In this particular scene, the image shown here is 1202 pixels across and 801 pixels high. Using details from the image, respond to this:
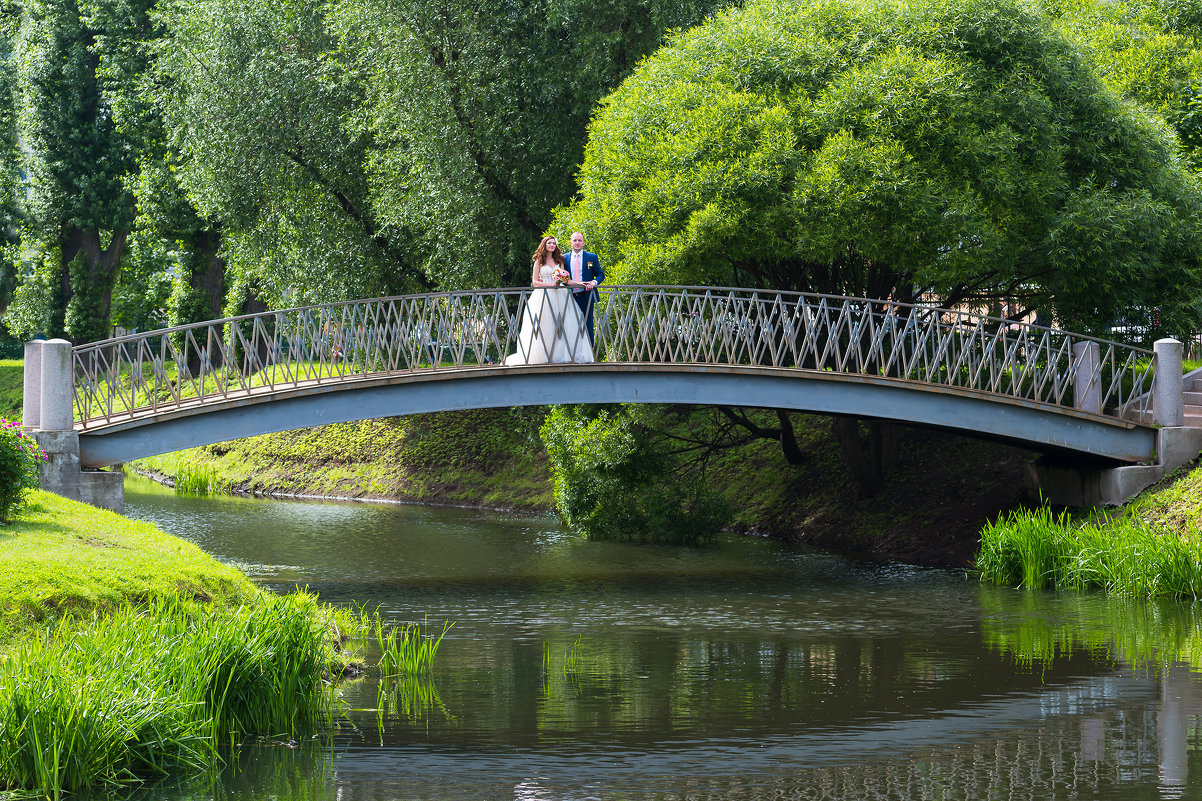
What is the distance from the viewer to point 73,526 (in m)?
14.6

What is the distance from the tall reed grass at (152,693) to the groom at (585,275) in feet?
30.9

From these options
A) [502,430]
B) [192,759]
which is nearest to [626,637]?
[192,759]

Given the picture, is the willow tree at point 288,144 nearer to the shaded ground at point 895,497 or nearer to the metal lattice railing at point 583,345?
the shaded ground at point 895,497

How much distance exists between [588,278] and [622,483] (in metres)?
4.88

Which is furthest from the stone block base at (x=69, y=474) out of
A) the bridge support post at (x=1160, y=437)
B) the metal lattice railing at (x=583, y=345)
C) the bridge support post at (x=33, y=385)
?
the bridge support post at (x=1160, y=437)

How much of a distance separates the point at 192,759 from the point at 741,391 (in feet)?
40.1

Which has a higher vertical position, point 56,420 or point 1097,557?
point 56,420

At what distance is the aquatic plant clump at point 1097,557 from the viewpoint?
52.9 feet

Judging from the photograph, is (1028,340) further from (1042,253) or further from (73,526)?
(73,526)

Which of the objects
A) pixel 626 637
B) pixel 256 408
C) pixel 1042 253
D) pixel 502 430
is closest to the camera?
pixel 626 637

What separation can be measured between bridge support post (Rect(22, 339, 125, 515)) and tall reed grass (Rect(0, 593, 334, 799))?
23.0 ft

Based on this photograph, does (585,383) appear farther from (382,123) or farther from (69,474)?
(382,123)

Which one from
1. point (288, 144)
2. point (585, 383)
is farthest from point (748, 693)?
point (288, 144)

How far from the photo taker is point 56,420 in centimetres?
1752
